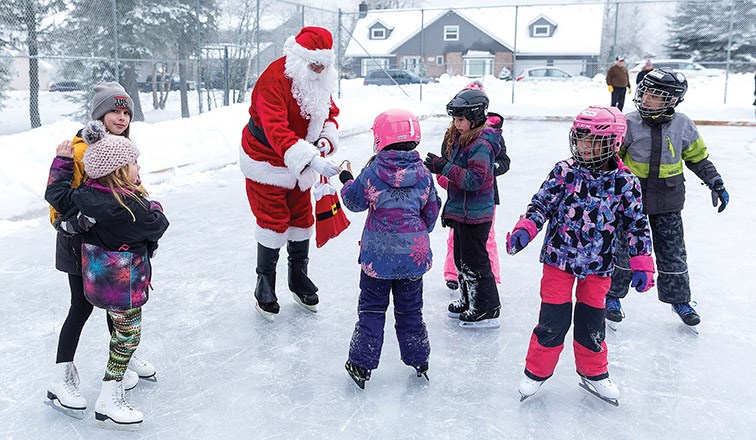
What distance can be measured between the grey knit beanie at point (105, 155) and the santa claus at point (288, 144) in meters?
1.10

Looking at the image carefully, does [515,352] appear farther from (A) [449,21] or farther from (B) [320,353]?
(A) [449,21]

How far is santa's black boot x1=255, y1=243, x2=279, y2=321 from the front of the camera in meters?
3.87

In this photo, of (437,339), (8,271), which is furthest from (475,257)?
(8,271)

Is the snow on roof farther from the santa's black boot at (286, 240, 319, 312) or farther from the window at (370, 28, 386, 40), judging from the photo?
the santa's black boot at (286, 240, 319, 312)

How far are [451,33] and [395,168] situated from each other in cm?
3546

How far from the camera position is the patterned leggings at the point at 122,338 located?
263cm

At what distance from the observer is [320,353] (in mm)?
3486

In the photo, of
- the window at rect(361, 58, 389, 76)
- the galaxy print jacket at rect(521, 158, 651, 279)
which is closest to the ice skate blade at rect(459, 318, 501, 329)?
the galaxy print jacket at rect(521, 158, 651, 279)

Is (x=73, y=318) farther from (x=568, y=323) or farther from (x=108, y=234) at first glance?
(x=568, y=323)

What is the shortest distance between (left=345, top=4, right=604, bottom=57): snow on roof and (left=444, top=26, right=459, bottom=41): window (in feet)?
2.69

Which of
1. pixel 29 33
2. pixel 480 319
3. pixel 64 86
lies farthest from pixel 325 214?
pixel 64 86

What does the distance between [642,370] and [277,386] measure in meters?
1.85

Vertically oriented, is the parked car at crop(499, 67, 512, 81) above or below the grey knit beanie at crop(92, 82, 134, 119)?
above

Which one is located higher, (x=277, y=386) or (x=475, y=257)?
(x=475, y=257)
